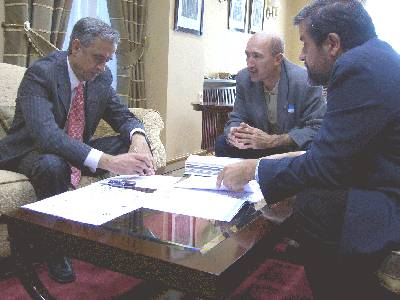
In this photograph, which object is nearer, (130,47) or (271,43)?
(271,43)

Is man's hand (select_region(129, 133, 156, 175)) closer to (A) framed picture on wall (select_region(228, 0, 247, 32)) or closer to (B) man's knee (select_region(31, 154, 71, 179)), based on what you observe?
(B) man's knee (select_region(31, 154, 71, 179))

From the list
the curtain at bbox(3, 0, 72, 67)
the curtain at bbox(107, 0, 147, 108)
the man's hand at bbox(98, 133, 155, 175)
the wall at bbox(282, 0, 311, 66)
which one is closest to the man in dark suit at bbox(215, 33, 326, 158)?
the man's hand at bbox(98, 133, 155, 175)

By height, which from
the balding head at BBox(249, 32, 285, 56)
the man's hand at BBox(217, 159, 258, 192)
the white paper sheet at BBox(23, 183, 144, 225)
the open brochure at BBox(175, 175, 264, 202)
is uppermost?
the balding head at BBox(249, 32, 285, 56)

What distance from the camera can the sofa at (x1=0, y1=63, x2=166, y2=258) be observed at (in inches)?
66.4

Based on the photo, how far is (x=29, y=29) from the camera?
2.78 meters

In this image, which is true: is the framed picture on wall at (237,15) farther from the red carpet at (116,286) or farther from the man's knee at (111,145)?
the red carpet at (116,286)

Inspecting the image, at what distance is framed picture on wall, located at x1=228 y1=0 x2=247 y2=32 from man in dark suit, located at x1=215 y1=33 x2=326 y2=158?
3014 mm

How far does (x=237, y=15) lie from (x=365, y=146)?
481 cm

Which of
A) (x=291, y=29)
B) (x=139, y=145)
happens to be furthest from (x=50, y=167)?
(x=291, y=29)

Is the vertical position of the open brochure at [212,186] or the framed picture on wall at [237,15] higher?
the framed picture on wall at [237,15]

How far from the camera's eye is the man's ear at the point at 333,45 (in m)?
1.14

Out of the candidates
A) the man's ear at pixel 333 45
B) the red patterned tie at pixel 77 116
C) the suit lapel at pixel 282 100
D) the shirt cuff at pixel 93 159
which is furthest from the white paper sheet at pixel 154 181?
the suit lapel at pixel 282 100

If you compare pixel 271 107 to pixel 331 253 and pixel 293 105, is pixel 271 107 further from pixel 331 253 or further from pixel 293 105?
pixel 331 253

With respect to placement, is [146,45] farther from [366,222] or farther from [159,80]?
[366,222]
